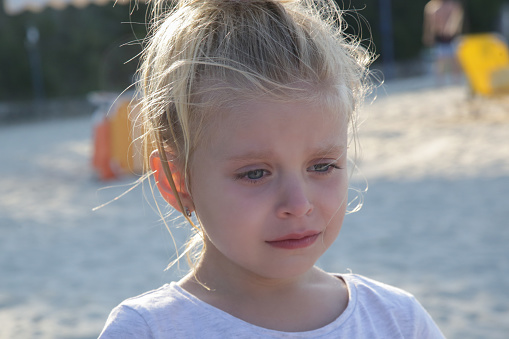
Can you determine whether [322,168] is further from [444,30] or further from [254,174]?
[444,30]

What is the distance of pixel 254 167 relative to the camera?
1.00 meters

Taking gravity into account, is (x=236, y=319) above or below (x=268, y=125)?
below

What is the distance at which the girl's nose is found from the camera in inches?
38.4

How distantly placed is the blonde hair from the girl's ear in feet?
0.04

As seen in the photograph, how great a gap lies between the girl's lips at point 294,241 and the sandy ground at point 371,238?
0.37 meters

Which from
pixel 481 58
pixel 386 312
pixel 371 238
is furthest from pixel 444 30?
pixel 386 312

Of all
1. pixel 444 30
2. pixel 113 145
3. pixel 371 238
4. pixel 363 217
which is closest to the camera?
pixel 371 238

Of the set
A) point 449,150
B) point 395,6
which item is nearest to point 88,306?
point 449,150

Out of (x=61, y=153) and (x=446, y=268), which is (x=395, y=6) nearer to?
(x=61, y=153)

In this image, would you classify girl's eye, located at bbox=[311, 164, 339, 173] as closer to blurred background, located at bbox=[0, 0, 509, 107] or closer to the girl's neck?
the girl's neck

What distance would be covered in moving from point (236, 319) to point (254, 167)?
0.83 feet

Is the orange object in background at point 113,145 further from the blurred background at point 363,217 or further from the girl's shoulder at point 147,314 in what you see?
the girl's shoulder at point 147,314

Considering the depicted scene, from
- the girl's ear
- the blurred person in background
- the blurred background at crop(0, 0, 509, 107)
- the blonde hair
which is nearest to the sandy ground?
the girl's ear

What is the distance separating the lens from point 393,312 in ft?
3.67
